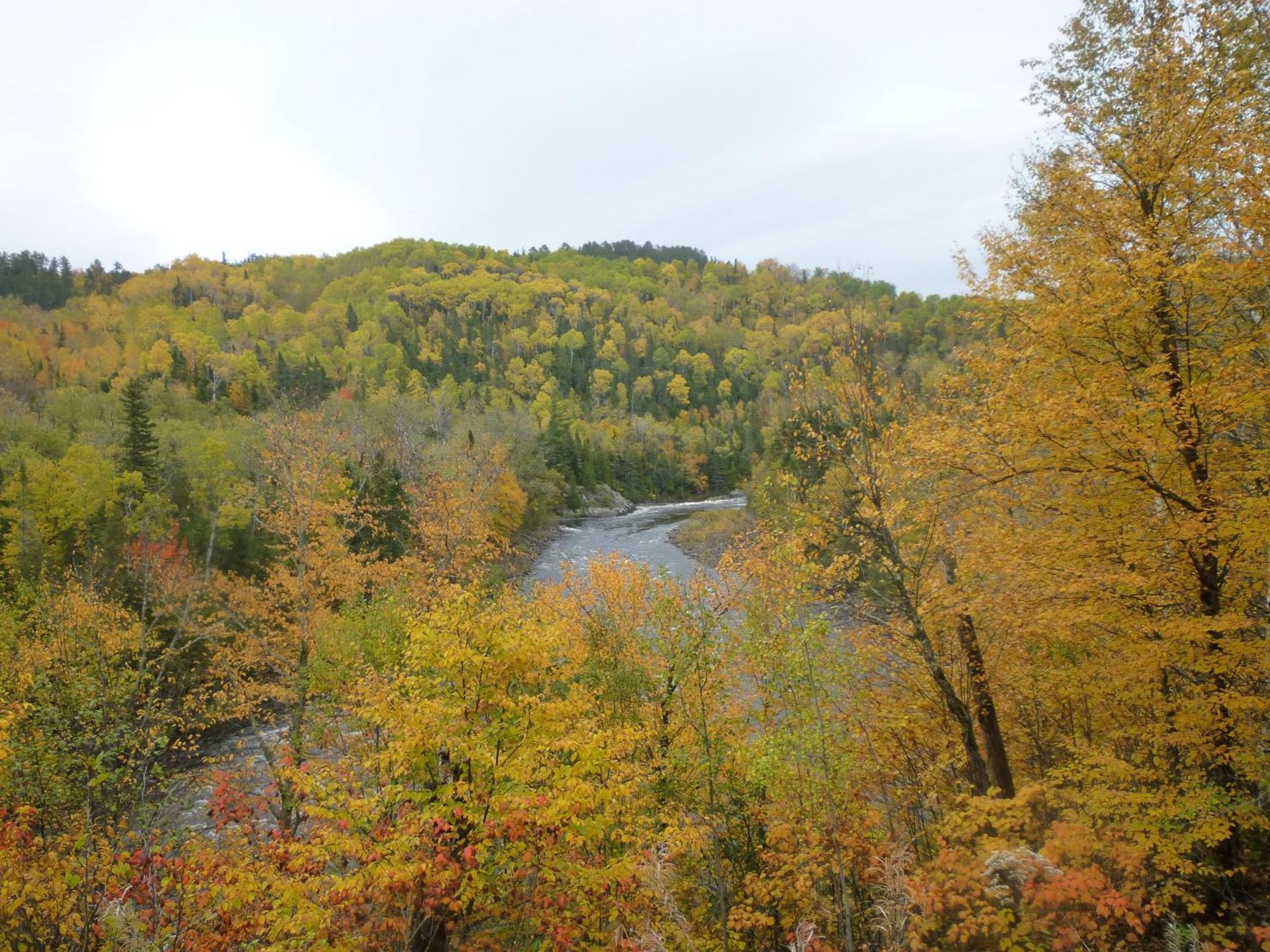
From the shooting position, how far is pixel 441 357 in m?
122

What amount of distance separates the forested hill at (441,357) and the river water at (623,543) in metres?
5.03

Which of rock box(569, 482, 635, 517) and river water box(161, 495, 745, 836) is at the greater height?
rock box(569, 482, 635, 517)

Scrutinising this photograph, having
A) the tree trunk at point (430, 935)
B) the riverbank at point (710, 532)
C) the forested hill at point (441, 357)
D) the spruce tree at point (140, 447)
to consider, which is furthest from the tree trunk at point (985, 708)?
the spruce tree at point (140, 447)

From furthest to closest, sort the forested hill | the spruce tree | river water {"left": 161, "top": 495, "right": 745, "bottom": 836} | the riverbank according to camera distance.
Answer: the forested hill → the riverbank → the spruce tree → river water {"left": 161, "top": 495, "right": 745, "bottom": 836}

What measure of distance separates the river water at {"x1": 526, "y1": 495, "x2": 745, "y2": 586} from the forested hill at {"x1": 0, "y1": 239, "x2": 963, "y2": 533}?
503 centimetres

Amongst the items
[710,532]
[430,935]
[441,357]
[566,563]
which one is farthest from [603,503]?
[430,935]

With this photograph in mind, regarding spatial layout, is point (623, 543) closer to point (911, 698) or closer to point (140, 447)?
point (140, 447)

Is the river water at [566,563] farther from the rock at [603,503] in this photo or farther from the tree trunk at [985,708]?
the tree trunk at [985,708]

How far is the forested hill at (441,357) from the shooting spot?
2245 inches

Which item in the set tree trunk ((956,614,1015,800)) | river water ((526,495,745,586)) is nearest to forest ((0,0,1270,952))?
tree trunk ((956,614,1015,800))

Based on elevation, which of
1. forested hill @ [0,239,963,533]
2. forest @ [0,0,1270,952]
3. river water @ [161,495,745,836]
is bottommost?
river water @ [161,495,745,836]

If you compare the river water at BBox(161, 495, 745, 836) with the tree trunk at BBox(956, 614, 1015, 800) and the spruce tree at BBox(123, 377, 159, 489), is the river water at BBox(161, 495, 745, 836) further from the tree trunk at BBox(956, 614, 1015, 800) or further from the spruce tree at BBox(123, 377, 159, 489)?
the spruce tree at BBox(123, 377, 159, 489)

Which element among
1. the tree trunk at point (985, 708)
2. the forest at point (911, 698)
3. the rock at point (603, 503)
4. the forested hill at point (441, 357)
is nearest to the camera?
the forest at point (911, 698)

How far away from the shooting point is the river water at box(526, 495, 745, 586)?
43656 mm
